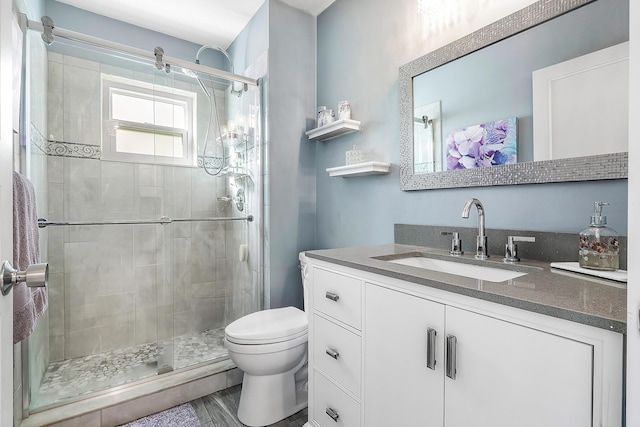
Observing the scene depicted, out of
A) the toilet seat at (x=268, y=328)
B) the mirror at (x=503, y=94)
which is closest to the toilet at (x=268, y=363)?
the toilet seat at (x=268, y=328)

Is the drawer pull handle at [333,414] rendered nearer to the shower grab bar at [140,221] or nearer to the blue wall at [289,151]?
the blue wall at [289,151]

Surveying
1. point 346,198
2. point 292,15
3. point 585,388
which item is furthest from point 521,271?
point 292,15

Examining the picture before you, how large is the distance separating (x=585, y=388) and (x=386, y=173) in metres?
1.36

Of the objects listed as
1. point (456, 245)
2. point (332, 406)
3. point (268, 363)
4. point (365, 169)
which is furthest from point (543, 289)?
point (268, 363)

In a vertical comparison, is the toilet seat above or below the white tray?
below

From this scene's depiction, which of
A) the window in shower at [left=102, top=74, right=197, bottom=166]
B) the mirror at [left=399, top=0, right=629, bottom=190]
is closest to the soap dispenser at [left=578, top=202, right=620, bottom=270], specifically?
the mirror at [left=399, top=0, right=629, bottom=190]

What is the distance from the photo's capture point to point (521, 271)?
112 centimetres

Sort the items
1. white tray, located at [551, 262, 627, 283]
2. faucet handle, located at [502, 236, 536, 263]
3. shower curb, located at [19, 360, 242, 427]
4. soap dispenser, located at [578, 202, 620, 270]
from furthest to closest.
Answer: shower curb, located at [19, 360, 242, 427] → faucet handle, located at [502, 236, 536, 263] → soap dispenser, located at [578, 202, 620, 270] → white tray, located at [551, 262, 627, 283]

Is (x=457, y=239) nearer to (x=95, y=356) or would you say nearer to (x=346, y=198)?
(x=346, y=198)

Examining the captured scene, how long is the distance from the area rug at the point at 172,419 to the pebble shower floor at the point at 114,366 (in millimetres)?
254

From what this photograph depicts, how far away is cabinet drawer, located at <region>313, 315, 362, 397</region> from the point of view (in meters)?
1.22

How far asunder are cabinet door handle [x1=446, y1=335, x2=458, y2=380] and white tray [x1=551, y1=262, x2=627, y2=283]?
449 mm

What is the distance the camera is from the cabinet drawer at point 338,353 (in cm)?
122

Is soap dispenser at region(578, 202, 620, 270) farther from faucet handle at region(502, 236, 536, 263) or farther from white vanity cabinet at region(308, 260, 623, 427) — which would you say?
white vanity cabinet at region(308, 260, 623, 427)
